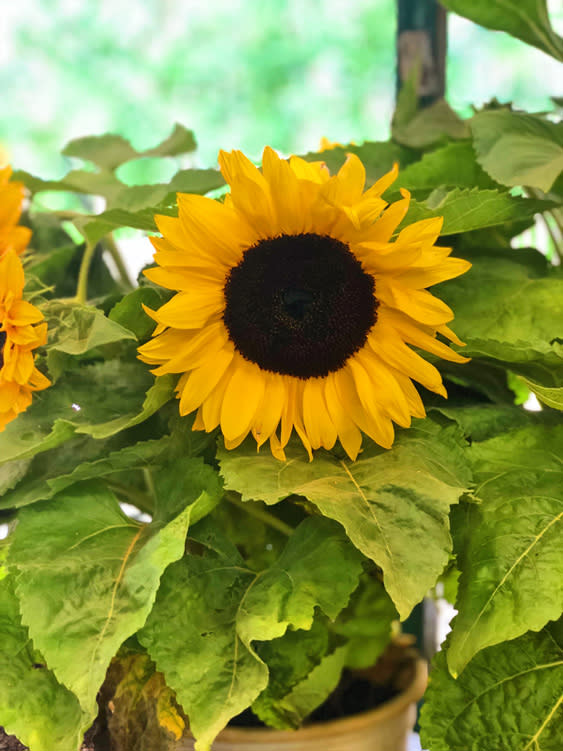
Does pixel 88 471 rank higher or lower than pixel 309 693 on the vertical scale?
higher

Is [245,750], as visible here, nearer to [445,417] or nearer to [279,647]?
[279,647]

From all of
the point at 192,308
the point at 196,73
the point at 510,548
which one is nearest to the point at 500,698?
the point at 510,548

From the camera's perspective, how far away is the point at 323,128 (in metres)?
1.34

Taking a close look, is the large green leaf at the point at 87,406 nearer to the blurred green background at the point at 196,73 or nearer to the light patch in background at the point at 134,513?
the light patch in background at the point at 134,513

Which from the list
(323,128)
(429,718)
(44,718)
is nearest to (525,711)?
(429,718)

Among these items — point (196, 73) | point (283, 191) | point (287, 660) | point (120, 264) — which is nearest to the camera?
point (283, 191)

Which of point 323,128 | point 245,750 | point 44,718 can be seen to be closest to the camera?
point 44,718

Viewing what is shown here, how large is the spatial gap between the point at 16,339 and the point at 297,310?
184 millimetres

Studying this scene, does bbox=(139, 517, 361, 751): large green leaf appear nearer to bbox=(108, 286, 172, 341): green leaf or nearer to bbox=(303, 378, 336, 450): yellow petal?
bbox=(303, 378, 336, 450): yellow petal

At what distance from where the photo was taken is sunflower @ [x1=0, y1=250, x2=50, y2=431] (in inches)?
Answer: 19.2

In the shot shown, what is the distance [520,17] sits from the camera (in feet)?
2.11

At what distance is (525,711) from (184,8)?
4.31 ft

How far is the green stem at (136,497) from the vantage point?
59cm

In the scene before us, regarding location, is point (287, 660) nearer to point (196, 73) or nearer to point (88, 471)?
point (88, 471)
